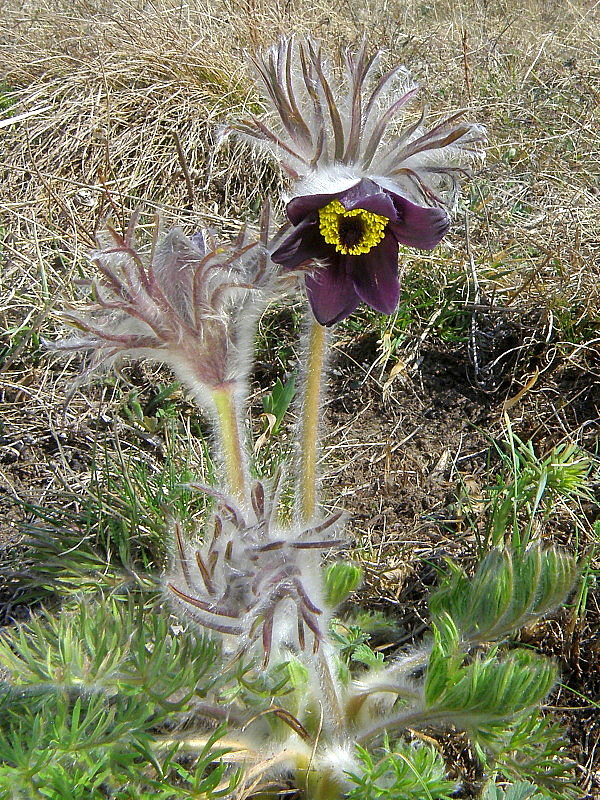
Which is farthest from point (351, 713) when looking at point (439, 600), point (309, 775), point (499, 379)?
point (499, 379)

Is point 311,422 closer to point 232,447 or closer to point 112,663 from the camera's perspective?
point 232,447

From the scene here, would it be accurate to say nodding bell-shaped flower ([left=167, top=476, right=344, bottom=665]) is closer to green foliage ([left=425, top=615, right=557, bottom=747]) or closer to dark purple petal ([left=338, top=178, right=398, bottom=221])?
green foliage ([left=425, top=615, right=557, bottom=747])

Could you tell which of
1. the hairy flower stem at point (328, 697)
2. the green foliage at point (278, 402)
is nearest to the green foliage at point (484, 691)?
the hairy flower stem at point (328, 697)

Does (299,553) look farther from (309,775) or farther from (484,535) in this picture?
(484,535)

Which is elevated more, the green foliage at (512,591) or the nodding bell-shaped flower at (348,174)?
the nodding bell-shaped flower at (348,174)

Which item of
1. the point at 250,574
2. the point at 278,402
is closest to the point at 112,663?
the point at 250,574

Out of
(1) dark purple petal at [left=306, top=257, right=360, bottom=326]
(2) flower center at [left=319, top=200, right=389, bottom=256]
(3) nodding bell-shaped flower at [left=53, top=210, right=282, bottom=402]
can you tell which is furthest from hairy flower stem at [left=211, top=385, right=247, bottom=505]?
(2) flower center at [left=319, top=200, right=389, bottom=256]

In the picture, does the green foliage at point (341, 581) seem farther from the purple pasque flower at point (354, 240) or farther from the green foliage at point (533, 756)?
the purple pasque flower at point (354, 240)
